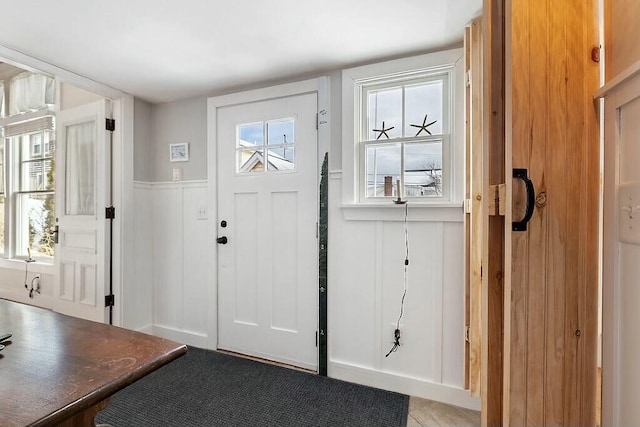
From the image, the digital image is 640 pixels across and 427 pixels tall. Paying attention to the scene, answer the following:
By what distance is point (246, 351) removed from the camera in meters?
2.43

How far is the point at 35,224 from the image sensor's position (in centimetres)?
343

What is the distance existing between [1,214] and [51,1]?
3388 millimetres

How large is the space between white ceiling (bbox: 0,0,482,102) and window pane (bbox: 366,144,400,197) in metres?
0.60

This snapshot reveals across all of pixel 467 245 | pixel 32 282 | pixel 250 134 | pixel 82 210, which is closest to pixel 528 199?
pixel 467 245

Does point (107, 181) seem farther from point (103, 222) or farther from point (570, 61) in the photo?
point (570, 61)

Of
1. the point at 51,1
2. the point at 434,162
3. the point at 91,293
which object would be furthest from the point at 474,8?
the point at 91,293

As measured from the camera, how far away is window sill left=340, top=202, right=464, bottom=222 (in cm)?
183

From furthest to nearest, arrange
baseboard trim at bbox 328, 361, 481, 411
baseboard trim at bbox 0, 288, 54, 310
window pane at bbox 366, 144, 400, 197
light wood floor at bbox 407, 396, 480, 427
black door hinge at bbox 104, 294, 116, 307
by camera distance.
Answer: baseboard trim at bbox 0, 288, 54, 310 → black door hinge at bbox 104, 294, 116, 307 → window pane at bbox 366, 144, 400, 197 → baseboard trim at bbox 328, 361, 481, 411 → light wood floor at bbox 407, 396, 480, 427

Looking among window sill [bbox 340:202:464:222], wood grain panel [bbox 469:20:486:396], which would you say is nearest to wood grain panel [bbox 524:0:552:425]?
wood grain panel [bbox 469:20:486:396]

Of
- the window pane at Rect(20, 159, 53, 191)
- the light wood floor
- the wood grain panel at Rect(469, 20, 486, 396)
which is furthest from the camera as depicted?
the window pane at Rect(20, 159, 53, 191)

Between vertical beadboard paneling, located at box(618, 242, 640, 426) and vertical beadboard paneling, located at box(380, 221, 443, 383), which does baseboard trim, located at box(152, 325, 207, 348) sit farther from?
vertical beadboard paneling, located at box(618, 242, 640, 426)

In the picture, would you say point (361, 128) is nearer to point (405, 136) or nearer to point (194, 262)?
point (405, 136)

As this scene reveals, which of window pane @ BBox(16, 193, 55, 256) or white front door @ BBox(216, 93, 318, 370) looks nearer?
white front door @ BBox(216, 93, 318, 370)

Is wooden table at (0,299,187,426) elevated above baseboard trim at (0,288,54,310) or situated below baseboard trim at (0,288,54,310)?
above
